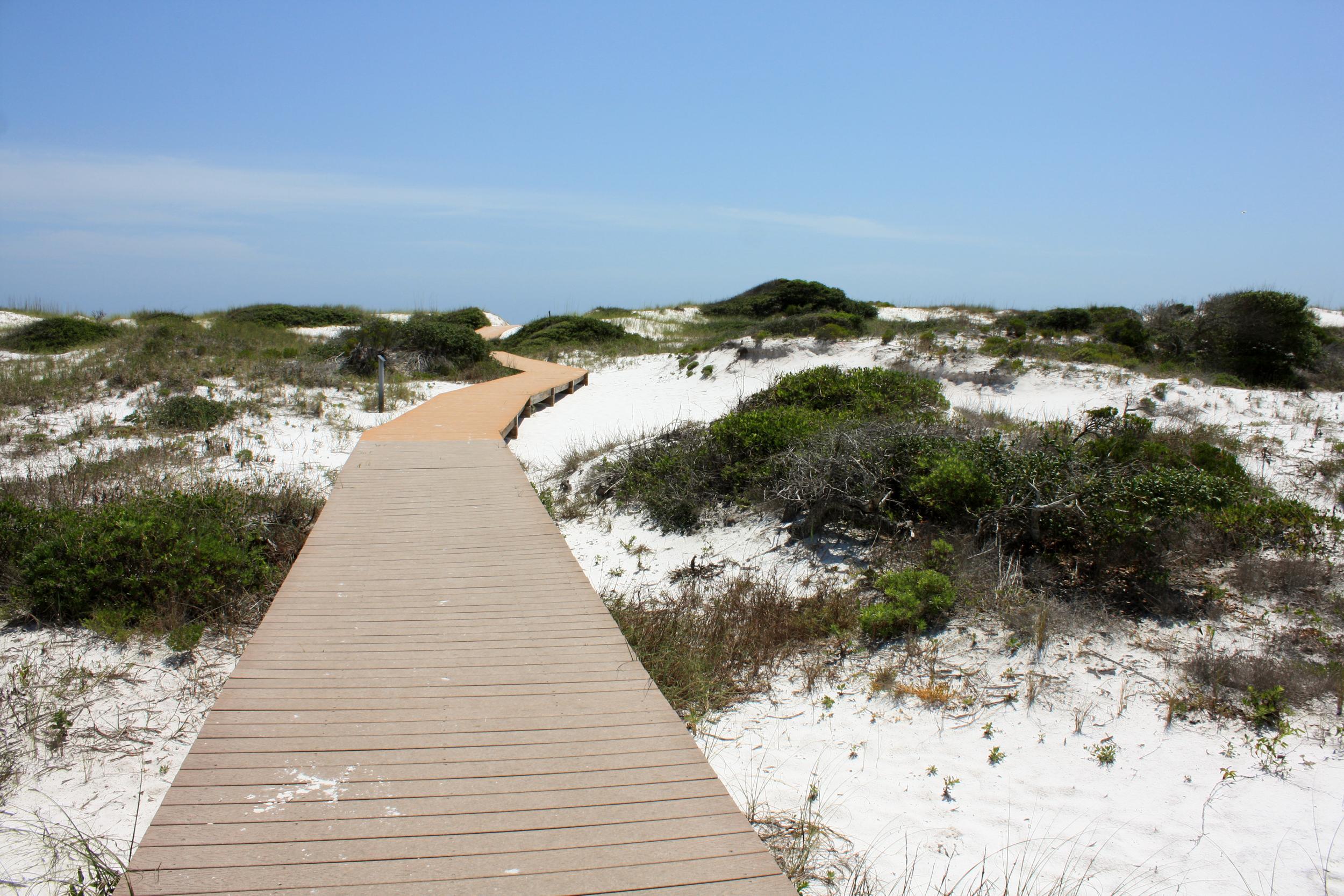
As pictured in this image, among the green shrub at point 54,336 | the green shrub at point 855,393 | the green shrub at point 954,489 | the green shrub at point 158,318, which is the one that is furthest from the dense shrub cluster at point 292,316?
the green shrub at point 954,489

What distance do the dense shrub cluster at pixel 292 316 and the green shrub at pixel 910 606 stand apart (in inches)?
937

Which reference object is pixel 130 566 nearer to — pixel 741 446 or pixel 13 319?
pixel 741 446

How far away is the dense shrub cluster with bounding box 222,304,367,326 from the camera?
81.9ft

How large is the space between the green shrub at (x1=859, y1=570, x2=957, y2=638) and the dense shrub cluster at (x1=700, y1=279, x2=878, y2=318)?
22.7 meters

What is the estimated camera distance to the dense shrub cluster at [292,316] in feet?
81.9

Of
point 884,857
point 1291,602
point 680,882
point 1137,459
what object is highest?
point 1137,459

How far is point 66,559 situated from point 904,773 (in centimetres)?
571

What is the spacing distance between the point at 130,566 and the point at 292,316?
75.8 feet

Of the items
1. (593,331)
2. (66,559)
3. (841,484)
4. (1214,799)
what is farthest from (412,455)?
(593,331)

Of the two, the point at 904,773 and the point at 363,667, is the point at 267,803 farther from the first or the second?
the point at 904,773

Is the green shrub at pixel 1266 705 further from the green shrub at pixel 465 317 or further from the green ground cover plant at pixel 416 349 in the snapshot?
the green shrub at pixel 465 317

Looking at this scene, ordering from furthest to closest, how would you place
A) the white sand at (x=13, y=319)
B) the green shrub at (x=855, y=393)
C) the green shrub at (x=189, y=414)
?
1. the white sand at (x=13, y=319)
2. the green shrub at (x=189, y=414)
3. the green shrub at (x=855, y=393)

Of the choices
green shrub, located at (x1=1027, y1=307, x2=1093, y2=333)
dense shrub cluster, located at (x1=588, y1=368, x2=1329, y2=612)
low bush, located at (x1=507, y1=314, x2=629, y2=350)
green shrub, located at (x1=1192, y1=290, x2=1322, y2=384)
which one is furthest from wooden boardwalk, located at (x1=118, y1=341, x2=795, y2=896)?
low bush, located at (x1=507, y1=314, x2=629, y2=350)

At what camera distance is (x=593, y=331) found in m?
26.6
